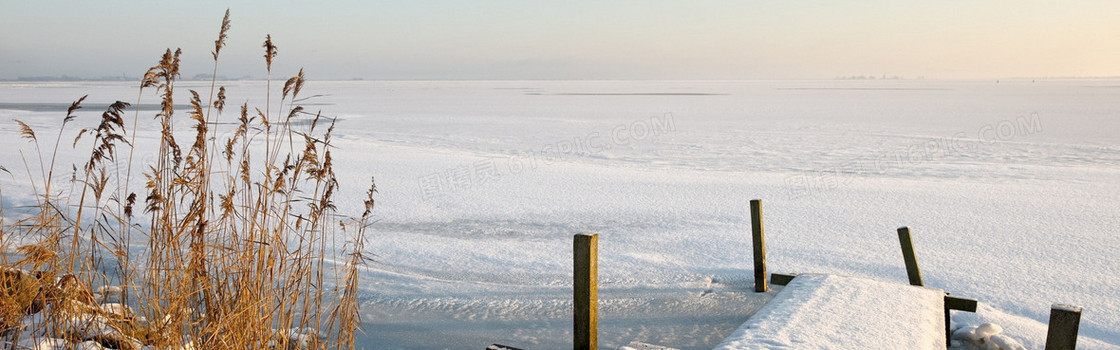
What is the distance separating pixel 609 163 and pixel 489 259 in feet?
19.8

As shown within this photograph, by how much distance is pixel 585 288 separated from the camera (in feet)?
10.5

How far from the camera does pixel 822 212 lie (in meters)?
7.60

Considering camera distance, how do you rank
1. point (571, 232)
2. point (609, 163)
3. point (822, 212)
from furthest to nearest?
point (609, 163) < point (822, 212) < point (571, 232)

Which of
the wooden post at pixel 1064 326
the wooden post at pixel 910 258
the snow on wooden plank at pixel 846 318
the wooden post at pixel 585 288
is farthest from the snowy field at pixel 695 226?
the wooden post at pixel 1064 326

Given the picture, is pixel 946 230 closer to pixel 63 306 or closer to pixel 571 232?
pixel 571 232

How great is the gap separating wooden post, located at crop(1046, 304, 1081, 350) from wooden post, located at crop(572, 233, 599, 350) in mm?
1825

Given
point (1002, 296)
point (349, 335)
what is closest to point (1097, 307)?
point (1002, 296)

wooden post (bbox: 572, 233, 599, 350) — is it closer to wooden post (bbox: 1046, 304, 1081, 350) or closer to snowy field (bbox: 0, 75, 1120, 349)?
snowy field (bbox: 0, 75, 1120, 349)

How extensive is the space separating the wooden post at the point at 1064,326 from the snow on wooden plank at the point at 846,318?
425mm

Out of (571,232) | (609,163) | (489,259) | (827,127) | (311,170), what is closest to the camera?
(311,170)

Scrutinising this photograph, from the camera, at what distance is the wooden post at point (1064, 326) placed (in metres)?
3.02

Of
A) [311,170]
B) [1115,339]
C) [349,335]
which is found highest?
[311,170]

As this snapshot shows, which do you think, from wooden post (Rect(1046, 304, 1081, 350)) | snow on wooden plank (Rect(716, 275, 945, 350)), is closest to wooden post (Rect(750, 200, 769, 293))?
snow on wooden plank (Rect(716, 275, 945, 350))

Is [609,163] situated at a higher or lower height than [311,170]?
lower
